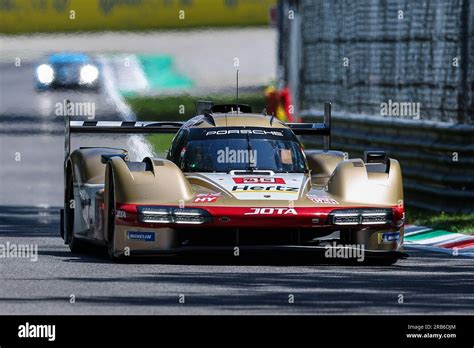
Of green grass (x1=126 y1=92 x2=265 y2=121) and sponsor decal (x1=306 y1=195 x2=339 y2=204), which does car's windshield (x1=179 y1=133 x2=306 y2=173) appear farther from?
green grass (x1=126 y1=92 x2=265 y2=121)

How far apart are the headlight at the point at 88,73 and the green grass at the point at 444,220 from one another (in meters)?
7.65

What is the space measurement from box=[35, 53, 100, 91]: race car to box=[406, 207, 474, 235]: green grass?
6885 millimetres

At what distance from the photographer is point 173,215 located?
13.8 meters

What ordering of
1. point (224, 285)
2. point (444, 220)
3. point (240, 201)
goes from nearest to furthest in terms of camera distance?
point (224, 285), point (240, 201), point (444, 220)

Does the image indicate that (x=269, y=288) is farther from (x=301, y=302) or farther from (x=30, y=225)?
(x=30, y=225)

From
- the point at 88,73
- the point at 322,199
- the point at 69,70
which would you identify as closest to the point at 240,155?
the point at 322,199

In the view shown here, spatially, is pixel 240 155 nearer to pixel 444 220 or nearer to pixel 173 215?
pixel 173 215

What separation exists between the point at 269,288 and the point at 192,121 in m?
3.79

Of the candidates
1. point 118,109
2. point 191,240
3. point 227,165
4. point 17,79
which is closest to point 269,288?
point 191,240

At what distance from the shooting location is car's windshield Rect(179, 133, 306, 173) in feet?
49.4

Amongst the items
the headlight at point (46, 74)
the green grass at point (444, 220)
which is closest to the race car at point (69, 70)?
the headlight at point (46, 74)

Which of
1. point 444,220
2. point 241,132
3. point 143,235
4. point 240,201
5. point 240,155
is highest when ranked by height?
point 241,132

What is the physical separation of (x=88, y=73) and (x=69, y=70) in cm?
104
